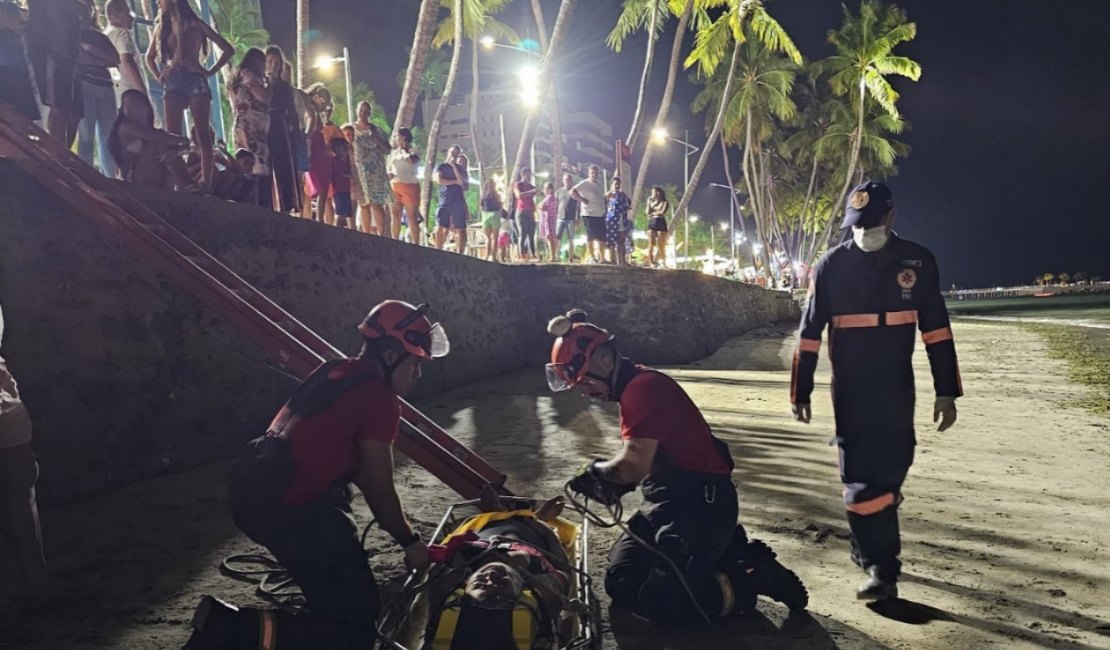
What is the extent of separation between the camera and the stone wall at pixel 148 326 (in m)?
4.84

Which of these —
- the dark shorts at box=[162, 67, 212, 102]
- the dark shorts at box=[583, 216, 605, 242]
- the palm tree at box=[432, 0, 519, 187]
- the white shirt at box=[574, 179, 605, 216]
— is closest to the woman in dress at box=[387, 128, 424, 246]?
the dark shorts at box=[162, 67, 212, 102]

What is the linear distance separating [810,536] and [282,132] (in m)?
6.66

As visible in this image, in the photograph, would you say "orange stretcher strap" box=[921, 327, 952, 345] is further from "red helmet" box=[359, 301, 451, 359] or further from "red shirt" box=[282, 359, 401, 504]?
"red shirt" box=[282, 359, 401, 504]

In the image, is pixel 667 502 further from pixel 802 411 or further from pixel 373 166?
pixel 373 166

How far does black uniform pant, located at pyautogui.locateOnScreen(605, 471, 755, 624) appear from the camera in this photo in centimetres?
329

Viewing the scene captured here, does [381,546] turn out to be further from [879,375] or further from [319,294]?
[319,294]

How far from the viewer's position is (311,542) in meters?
2.78

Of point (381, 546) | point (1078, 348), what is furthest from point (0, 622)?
point (1078, 348)

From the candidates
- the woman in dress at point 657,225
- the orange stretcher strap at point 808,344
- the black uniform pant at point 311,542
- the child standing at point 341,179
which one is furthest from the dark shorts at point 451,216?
the black uniform pant at point 311,542

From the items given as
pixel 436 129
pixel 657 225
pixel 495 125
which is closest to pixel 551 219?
pixel 657 225

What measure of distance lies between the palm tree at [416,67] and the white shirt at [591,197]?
355 centimetres

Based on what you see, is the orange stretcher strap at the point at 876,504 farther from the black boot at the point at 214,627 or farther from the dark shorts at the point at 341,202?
the dark shorts at the point at 341,202

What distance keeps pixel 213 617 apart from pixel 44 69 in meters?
5.42

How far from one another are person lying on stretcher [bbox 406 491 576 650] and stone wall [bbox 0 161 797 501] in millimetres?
2684
